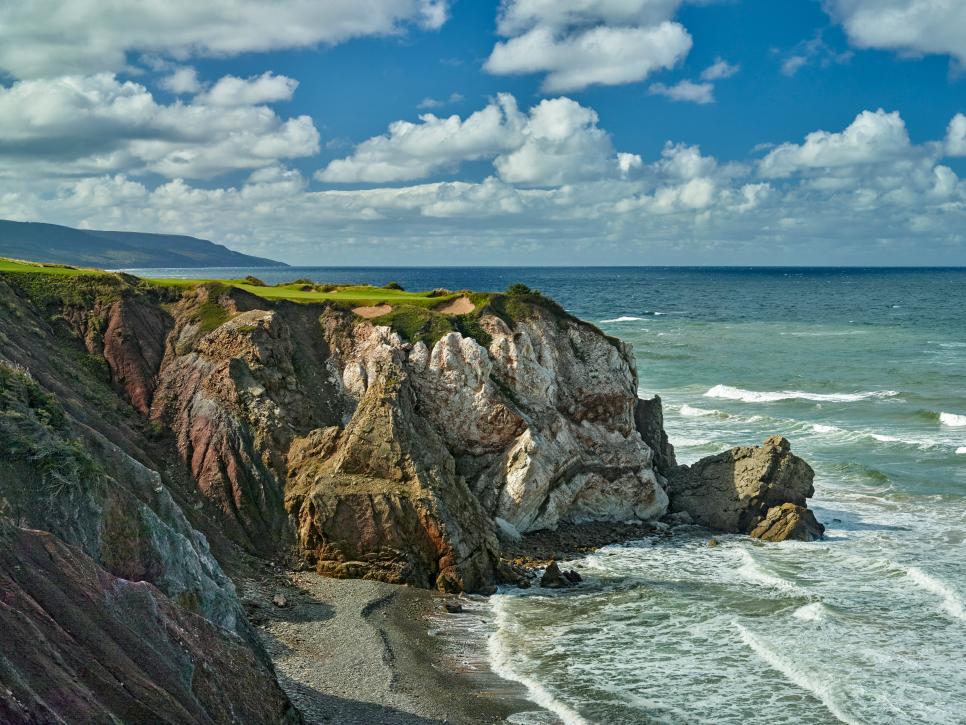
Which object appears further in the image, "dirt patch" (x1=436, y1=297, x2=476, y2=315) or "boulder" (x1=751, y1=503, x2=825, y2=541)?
"dirt patch" (x1=436, y1=297, x2=476, y2=315)

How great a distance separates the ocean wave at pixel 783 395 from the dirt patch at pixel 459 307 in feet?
87.6

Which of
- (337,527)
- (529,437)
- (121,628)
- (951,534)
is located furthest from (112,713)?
(951,534)

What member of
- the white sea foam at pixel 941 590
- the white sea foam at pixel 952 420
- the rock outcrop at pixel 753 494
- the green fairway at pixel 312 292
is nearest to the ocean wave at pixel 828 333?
the white sea foam at pixel 952 420

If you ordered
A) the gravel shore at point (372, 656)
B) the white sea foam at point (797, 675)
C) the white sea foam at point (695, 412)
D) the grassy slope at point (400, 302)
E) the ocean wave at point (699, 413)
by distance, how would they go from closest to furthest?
1. the gravel shore at point (372, 656)
2. the white sea foam at point (797, 675)
3. the grassy slope at point (400, 302)
4. the ocean wave at point (699, 413)
5. the white sea foam at point (695, 412)

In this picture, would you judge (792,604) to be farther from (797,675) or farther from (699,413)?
(699,413)

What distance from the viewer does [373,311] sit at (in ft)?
116

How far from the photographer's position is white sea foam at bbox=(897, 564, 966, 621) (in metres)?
24.5

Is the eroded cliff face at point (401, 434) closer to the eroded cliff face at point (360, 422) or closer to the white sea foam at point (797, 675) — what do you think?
the eroded cliff face at point (360, 422)

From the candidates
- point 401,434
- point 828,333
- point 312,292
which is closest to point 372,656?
point 401,434

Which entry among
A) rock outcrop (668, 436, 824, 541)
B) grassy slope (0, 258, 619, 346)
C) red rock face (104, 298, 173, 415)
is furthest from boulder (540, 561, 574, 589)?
→ red rock face (104, 298, 173, 415)

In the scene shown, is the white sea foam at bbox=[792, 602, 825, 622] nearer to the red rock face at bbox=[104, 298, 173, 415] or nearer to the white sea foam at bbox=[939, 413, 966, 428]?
the red rock face at bbox=[104, 298, 173, 415]

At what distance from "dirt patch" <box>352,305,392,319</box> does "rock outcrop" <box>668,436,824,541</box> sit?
1260 centimetres

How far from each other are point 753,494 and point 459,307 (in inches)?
512

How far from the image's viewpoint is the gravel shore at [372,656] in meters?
18.3
